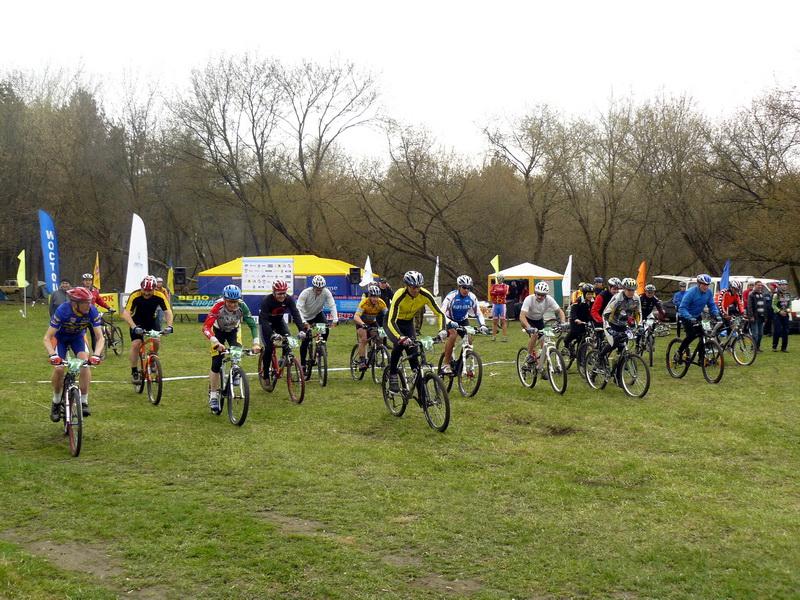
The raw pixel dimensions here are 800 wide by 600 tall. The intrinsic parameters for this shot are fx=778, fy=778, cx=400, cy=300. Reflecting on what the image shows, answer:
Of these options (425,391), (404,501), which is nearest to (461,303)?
(425,391)

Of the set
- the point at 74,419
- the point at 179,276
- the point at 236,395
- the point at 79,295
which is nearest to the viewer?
the point at 74,419

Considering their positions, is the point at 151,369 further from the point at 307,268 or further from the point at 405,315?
the point at 307,268

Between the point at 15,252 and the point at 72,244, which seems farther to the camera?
the point at 15,252

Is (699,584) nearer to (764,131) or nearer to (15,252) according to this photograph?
(764,131)

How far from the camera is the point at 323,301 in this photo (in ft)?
45.3

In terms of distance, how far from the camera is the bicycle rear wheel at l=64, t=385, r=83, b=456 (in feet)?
26.8

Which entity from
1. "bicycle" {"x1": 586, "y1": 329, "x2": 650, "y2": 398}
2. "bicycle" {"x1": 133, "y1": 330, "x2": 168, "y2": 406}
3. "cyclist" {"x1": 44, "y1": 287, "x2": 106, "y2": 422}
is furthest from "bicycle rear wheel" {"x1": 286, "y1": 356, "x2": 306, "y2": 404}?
"bicycle" {"x1": 586, "y1": 329, "x2": 650, "y2": 398}

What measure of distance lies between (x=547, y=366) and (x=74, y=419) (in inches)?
290

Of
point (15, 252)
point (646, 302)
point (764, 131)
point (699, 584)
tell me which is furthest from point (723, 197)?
point (15, 252)

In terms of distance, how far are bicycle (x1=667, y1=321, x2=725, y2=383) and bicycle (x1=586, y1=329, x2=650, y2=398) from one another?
2.12 metres

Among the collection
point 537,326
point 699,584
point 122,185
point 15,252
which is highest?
point 122,185

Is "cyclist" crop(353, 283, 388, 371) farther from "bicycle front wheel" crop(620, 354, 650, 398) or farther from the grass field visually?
Result: "bicycle front wheel" crop(620, 354, 650, 398)

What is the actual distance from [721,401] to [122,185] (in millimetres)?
47273

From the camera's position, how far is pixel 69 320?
A: 895 cm
